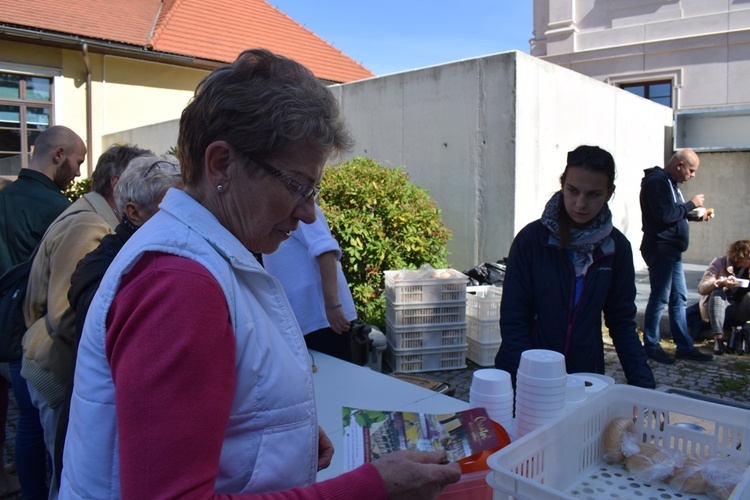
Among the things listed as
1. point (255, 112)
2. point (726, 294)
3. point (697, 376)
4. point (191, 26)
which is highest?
point (191, 26)

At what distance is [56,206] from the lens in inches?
135

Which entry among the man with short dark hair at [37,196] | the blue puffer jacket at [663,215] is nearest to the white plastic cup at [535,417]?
the man with short dark hair at [37,196]

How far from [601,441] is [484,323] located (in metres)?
3.72

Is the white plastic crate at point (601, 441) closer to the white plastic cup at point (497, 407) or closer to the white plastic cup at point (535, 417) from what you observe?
the white plastic cup at point (535, 417)

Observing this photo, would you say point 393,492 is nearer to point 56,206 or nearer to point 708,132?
point 56,206

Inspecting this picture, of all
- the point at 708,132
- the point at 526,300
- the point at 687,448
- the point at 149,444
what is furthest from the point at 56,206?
the point at 708,132

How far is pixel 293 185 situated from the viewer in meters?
1.13

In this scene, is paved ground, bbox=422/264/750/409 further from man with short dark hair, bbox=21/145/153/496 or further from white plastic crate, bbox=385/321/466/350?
man with short dark hair, bbox=21/145/153/496

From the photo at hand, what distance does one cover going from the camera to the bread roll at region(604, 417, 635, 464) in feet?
5.24

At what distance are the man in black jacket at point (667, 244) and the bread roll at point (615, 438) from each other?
4396 millimetres

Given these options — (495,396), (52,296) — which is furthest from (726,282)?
(52,296)

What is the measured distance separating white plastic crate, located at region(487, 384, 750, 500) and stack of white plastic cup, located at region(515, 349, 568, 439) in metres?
0.08

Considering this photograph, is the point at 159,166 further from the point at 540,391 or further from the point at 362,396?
the point at 540,391

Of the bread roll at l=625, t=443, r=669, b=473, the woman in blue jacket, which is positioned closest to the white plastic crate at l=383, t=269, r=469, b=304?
the woman in blue jacket
